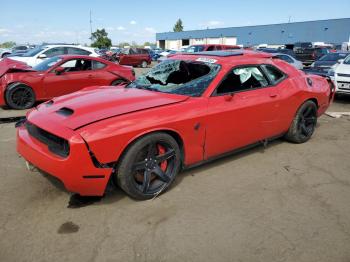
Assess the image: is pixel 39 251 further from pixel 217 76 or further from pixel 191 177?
pixel 217 76

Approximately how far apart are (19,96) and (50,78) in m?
0.83

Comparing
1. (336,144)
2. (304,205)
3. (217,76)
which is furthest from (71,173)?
(336,144)

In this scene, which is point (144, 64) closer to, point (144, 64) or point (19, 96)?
point (144, 64)

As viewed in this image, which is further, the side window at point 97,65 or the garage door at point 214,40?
the garage door at point 214,40

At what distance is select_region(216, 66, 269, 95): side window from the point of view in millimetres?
4078

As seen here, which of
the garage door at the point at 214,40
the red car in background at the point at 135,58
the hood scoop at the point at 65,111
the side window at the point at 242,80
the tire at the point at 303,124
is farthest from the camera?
the garage door at the point at 214,40

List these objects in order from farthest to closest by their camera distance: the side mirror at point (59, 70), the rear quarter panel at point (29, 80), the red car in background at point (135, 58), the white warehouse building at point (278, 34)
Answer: the white warehouse building at point (278, 34) → the red car in background at point (135, 58) → the side mirror at point (59, 70) → the rear quarter panel at point (29, 80)

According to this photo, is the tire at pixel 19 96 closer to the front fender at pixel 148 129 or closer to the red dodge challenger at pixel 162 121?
the red dodge challenger at pixel 162 121

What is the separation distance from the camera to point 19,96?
7906 millimetres

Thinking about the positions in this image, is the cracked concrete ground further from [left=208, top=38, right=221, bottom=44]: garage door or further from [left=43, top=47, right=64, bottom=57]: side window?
[left=208, top=38, right=221, bottom=44]: garage door

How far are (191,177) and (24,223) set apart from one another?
1.91 m

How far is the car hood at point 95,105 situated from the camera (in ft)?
10.6

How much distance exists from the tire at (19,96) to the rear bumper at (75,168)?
17.1ft

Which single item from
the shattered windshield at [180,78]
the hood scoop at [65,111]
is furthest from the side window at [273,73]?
the hood scoop at [65,111]
